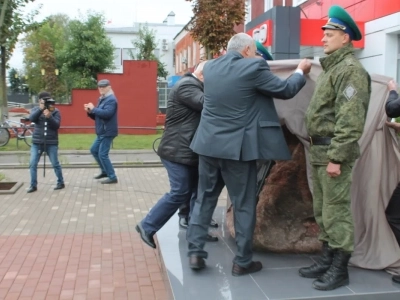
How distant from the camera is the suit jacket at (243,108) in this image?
142 inches

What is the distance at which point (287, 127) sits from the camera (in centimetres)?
419

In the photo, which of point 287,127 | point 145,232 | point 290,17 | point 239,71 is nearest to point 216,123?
point 239,71

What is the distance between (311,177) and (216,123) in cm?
92

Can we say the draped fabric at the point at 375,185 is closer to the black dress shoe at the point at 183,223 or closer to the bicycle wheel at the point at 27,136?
the black dress shoe at the point at 183,223

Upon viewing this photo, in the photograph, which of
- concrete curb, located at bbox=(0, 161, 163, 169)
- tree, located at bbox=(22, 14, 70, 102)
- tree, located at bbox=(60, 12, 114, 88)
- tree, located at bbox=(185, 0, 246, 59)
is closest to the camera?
concrete curb, located at bbox=(0, 161, 163, 169)

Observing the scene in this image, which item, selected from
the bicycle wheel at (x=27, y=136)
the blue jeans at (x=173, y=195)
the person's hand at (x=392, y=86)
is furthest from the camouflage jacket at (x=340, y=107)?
the bicycle wheel at (x=27, y=136)

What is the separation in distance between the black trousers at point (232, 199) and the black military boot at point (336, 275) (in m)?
0.57

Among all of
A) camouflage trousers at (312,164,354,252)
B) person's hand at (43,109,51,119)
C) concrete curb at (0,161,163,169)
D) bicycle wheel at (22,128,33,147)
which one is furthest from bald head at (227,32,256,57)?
bicycle wheel at (22,128,33,147)

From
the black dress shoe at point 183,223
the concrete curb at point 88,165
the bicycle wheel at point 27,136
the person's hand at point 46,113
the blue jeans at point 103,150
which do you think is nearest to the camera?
the black dress shoe at point 183,223

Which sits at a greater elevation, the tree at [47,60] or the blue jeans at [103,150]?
the tree at [47,60]

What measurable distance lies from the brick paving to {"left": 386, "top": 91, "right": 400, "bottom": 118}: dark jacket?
6.81ft

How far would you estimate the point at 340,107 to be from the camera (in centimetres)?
344

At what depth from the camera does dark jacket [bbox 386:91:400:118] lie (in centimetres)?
356

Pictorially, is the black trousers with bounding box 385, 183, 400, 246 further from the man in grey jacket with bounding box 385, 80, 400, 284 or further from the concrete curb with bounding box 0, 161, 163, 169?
the concrete curb with bounding box 0, 161, 163, 169
